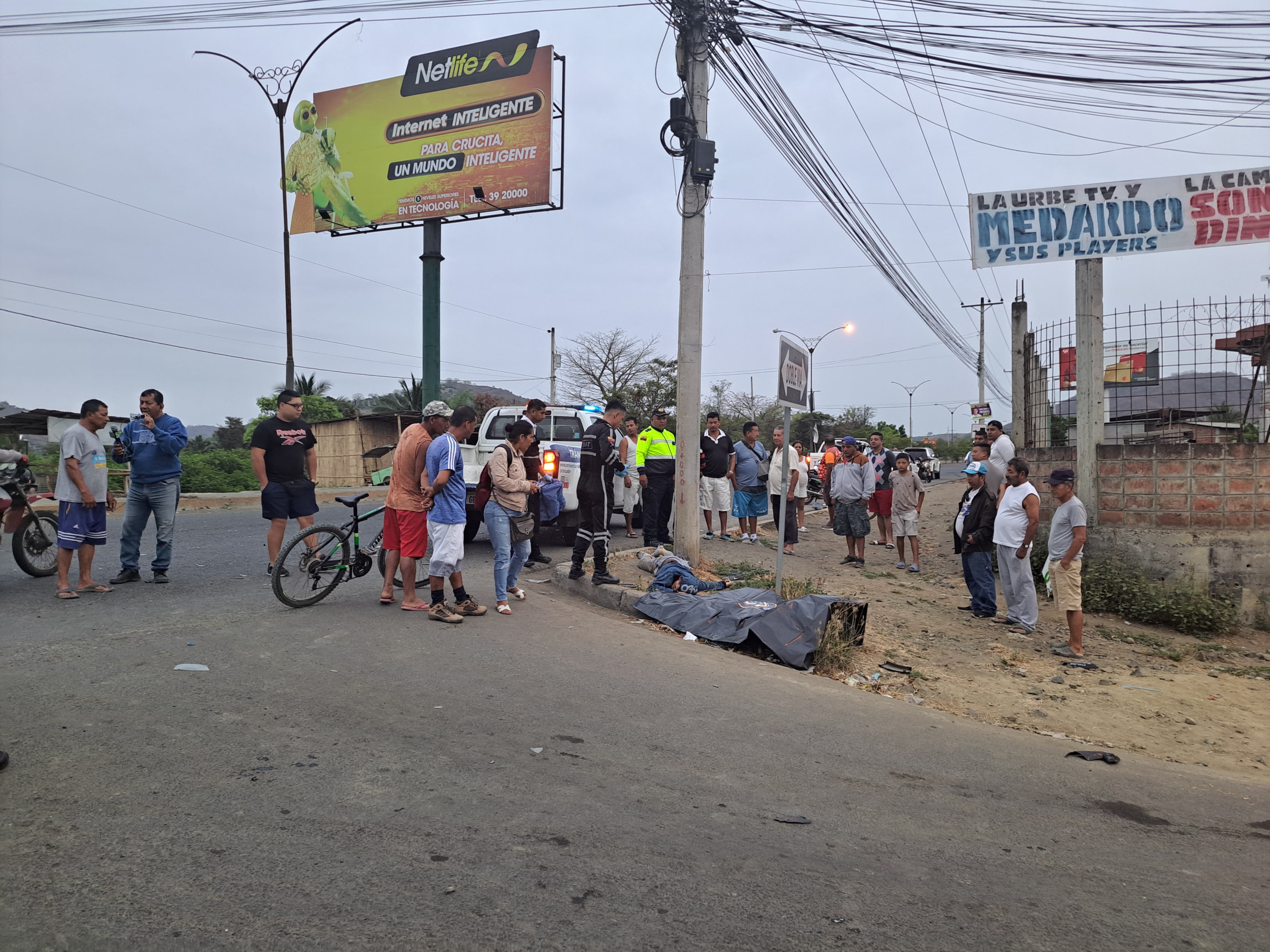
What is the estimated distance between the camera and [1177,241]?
991 centimetres

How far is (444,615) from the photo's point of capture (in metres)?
6.69

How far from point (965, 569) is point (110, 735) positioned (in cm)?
793

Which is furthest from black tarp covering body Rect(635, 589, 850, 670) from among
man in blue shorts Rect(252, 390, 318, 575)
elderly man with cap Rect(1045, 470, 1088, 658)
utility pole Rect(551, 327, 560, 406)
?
utility pole Rect(551, 327, 560, 406)

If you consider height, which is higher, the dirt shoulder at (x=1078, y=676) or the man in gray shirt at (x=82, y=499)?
the man in gray shirt at (x=82, y=499)

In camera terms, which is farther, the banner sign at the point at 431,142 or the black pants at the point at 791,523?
the banner sign at the point at 431,142

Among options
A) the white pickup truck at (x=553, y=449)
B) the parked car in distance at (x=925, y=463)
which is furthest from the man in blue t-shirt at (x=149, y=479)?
the parked car in distance at (x=925, y=463)

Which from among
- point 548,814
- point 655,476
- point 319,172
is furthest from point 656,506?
point 319,172

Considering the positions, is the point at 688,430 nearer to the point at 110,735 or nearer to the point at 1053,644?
the point at 1053,644

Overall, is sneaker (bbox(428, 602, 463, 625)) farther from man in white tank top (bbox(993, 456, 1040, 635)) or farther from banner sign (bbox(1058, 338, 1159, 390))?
banner sign (bbox(1058, 338, 1159, 390))

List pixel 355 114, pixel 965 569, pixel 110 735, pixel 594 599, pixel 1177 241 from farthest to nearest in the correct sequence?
1. pixel 355 114
2. pixel 1177 241
3. pixel 965 569
4. pixel 594 599
5. pixel 110 735

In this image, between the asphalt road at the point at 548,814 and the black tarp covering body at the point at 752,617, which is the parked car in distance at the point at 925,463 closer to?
the black tarp covering body at the point at 752,617

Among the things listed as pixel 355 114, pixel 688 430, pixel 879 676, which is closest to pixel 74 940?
pixel 879 676

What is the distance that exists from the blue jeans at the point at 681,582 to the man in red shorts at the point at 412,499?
227cm

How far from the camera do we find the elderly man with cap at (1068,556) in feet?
24.5
